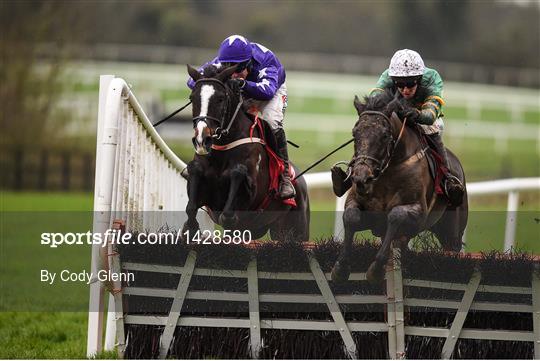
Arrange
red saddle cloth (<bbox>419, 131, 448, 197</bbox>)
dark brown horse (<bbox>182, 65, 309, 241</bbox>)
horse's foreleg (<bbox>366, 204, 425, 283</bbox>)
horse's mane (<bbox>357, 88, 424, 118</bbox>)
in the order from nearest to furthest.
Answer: horse's foreleg (<bbox>366, 204, 425, 283</bbox>) < horse's mane (<bbox>357, 88, 424, 118</bbox>) < dark brown horse (<bbox>182, 65, 309, 241</bbox>) < red saddle cloth (<bbox>419, 131, 448, 197</bbox>)

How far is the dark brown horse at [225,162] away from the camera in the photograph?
6.11 metres

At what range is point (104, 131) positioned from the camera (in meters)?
5.93

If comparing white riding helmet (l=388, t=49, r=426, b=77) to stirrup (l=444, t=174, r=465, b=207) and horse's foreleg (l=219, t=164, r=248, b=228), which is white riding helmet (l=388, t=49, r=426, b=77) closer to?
stirrup (l=444, t=174, r=465, b=207)

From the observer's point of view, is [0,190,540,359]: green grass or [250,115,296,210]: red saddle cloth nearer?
[250,115,296,210]: red saddle cloth

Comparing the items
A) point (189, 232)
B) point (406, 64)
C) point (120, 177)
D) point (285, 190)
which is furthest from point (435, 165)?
point (120, 177)

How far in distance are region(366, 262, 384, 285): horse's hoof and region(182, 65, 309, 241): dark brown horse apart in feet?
2.40

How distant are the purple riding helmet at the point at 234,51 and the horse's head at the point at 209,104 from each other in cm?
25

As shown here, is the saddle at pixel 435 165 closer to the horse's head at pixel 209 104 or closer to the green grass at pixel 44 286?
the green grass at pixel 44 286

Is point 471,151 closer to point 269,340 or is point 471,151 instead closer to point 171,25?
point 171,25

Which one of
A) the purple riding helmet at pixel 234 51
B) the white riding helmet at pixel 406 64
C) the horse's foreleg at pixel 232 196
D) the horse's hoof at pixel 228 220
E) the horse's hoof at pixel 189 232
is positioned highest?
the purple riding helmet at pixel 234 51

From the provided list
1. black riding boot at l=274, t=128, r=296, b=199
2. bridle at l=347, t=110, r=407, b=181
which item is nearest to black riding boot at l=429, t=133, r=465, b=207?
bridle at l=347, t=110, r=407, b=181

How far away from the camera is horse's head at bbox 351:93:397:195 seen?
574cm

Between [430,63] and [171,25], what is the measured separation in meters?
9.85

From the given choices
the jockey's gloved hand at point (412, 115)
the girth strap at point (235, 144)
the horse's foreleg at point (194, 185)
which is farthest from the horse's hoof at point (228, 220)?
the jockey's gloved hand at point (412, 115)
